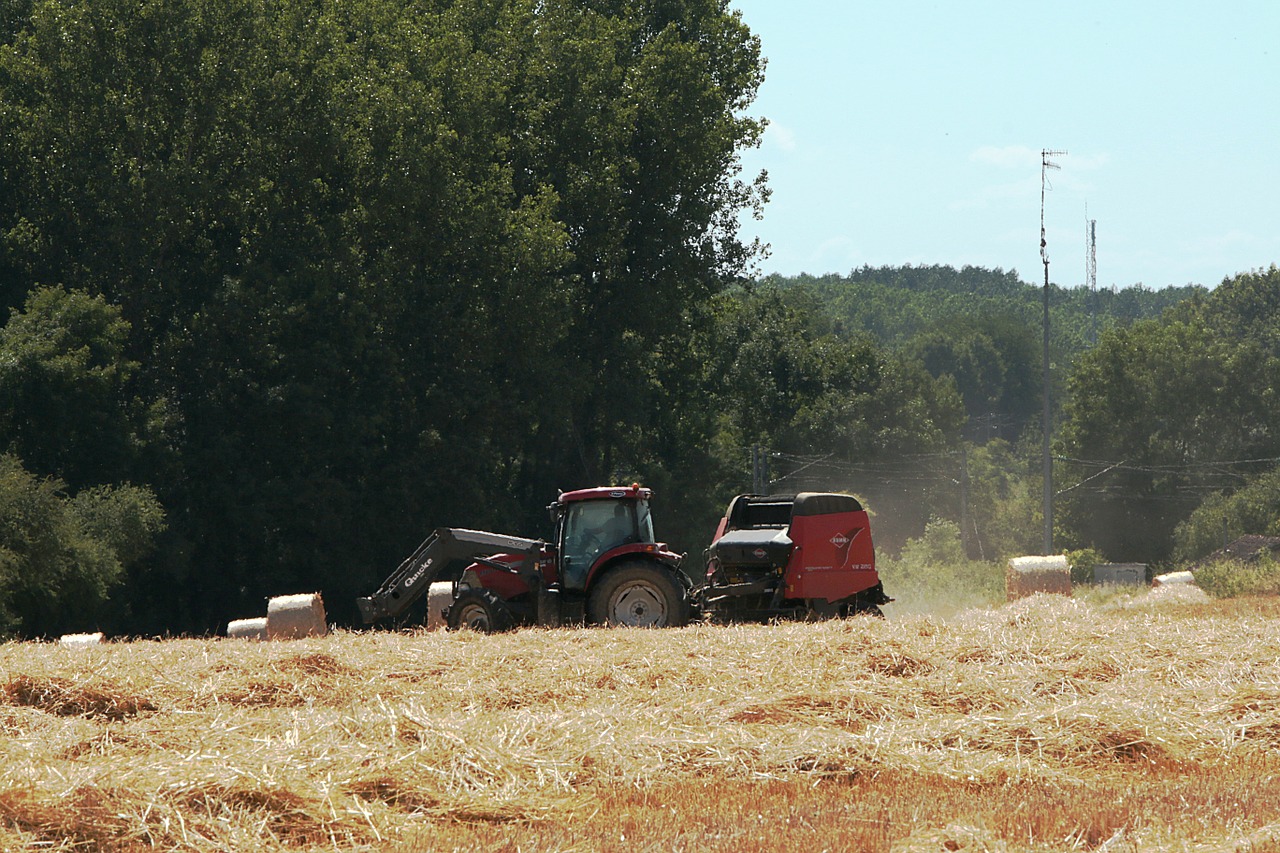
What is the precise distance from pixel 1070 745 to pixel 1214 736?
112 centimetres

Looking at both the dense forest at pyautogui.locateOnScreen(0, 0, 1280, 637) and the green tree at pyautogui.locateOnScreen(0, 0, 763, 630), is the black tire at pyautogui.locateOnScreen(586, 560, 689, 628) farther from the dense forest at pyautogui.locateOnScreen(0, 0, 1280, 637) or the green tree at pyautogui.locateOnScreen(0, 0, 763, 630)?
the green tree at pyautogui.locateOnScreen(0, 0, 763, 630)

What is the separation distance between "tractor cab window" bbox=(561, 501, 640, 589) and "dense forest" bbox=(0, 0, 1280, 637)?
889 centimetres

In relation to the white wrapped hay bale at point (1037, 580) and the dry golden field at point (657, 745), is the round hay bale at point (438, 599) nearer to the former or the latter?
the dry golden field at point (657, 745)

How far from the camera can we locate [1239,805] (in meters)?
7.84

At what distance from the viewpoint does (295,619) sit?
20766mm

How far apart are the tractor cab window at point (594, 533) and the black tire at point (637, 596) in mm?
422

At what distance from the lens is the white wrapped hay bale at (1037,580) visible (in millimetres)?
23375

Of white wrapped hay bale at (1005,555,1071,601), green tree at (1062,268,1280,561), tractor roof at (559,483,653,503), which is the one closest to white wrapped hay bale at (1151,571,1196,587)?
white wrapped hay bale at (1005,555,1071,601)

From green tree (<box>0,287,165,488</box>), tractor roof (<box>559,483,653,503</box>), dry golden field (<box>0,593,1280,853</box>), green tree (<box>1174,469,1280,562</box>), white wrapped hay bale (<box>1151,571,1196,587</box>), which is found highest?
green tree (<box>0,287,165,488</box>)

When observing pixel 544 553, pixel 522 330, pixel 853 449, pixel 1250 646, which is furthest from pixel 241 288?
pixel 853 449

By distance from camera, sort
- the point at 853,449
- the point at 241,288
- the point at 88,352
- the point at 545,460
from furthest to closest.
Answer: the point at 853,449, the point at 545,460, the point at 241,288, the point at 88,352

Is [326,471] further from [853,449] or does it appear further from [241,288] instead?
[853,449]

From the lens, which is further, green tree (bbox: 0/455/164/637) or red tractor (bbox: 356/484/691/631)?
green tree (bbox: 0/455/164/637)

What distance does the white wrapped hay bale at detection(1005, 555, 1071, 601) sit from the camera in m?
23.4
